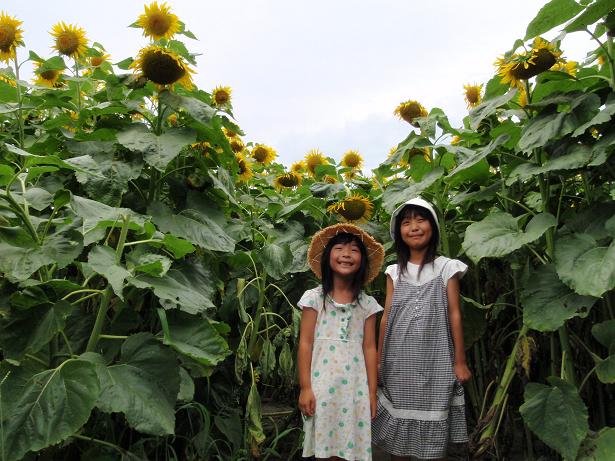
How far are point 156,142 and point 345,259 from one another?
32.4 inches

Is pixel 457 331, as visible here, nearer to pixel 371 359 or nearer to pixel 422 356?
pixel 422 356

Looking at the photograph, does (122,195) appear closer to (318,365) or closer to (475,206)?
(318,365)

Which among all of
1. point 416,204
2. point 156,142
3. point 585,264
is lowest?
point 585,264

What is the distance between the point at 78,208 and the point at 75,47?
1796 millimetres

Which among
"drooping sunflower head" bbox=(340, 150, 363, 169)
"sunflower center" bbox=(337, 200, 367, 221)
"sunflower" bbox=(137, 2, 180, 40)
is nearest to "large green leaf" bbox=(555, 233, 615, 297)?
"sunflower center" bbox=(337, 200, 367, 221)

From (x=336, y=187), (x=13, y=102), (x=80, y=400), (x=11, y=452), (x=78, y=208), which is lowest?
(x=11, y=452)

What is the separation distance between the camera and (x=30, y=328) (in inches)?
63.5

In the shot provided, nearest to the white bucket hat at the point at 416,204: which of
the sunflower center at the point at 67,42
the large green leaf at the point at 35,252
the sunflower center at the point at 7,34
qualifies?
the large green leaf at the point at 35,252

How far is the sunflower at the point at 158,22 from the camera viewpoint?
2508 mm

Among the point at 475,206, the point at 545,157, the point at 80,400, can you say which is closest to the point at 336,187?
the point at 475,206

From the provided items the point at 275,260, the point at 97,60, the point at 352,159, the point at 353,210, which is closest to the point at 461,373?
the point at 275,260

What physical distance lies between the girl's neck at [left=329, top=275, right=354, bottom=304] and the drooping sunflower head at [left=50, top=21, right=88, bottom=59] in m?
1.88

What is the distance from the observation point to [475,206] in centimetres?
286

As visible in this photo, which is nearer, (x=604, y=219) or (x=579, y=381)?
(x=604, y=219)
